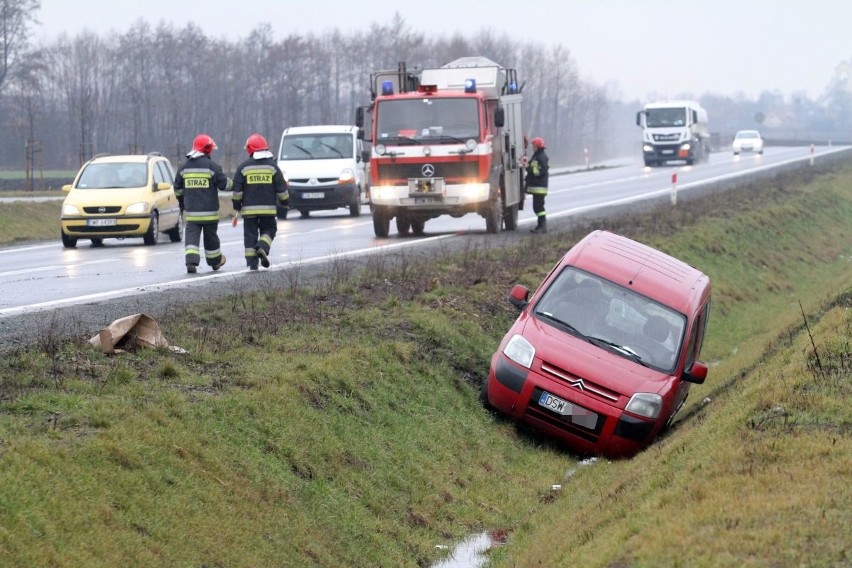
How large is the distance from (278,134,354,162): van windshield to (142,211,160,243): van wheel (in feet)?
32.7

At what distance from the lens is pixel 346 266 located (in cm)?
1812

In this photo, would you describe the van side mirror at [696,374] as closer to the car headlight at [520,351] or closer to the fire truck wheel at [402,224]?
the car headlight at [520,351]

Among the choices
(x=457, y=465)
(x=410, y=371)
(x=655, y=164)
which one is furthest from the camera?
(x=655, y=164)

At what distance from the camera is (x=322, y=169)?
110 ft

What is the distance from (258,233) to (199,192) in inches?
40.6

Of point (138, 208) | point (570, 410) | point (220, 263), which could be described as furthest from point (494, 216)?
point (570, 410)

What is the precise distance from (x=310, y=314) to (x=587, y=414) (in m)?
3.54

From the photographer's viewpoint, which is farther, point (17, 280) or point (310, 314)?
point (17, 280)

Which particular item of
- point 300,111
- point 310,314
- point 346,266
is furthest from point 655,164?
point 310,314

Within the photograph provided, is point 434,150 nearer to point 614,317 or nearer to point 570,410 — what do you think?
point 614,317

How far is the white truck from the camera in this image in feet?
223

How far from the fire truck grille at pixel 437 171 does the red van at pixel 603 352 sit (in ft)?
39.3

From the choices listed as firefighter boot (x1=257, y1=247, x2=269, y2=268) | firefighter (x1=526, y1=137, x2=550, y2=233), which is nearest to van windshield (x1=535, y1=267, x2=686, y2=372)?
firefighter boot (x1=257, y1=247, x2=269, y2=268)

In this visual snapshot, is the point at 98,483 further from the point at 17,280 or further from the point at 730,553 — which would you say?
the point at 17,280
